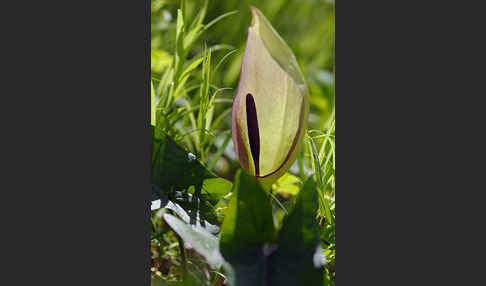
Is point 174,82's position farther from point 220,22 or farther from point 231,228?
point 231,228

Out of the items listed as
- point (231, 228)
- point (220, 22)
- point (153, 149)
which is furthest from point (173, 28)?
point (231, 228)

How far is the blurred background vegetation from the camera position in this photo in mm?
792

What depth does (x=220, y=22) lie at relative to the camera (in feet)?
2.88

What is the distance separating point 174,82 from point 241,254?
331 mm

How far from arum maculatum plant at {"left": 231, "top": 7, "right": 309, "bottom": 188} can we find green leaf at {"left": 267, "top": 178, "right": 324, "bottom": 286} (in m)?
0.08

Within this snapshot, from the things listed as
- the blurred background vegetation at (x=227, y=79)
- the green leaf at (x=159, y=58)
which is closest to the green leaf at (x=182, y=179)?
the blurred background vegetation at (x=227, y=79)

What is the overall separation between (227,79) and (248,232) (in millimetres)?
276

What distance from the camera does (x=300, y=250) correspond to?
2.09 ft

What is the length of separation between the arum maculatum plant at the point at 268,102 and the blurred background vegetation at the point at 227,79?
0.05 meters

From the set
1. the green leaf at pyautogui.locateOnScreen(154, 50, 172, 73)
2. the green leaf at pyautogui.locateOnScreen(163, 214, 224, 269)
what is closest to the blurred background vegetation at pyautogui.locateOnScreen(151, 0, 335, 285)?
the green leaf at pyautogui.locateOnScreen(154, 50, 172, 73)

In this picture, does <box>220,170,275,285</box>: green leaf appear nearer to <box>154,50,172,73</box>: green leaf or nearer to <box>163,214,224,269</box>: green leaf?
<box>163,214,224,269</box>: green leaf

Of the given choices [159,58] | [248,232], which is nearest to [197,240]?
[248,232]

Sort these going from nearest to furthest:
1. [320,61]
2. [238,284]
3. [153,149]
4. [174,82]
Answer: [238,284], [153,149], [174,82], [320,61]

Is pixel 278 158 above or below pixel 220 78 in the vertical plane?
below
